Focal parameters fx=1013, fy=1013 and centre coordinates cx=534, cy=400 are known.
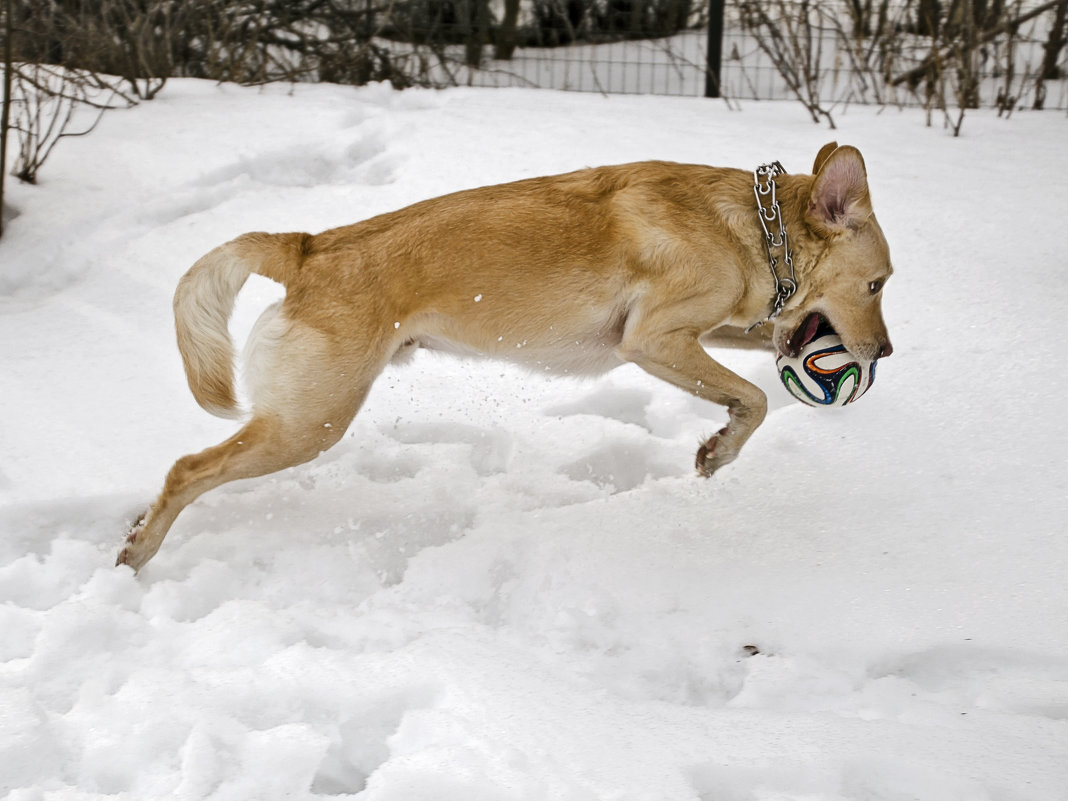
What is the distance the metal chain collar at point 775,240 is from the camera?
11.7 ft

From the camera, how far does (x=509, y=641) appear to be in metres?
3.07

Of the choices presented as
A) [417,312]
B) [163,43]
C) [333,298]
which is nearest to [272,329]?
[333,298]

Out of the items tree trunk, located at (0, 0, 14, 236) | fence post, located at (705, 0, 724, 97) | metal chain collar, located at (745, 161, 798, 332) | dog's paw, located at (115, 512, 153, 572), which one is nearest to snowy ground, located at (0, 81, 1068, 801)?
dog's paw, located at (115, 512, 153, 572)

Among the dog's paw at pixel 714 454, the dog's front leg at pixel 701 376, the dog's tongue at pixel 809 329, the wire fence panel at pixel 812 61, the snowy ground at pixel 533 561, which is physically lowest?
the snowy ground at pixel 533 561

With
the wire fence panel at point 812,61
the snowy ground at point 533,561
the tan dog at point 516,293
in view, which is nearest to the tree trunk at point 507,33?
the wire fence panel at point 812,61

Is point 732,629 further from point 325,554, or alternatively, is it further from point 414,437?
point 414,437

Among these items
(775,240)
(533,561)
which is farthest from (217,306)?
(775,240)

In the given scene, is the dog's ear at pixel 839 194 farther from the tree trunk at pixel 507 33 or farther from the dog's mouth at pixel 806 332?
the tree trunk at pixel 507 33

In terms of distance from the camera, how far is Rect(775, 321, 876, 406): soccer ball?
3.57 meters

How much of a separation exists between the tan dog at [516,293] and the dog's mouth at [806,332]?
0.03 metres

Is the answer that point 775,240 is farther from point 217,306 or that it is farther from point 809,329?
point 217,306

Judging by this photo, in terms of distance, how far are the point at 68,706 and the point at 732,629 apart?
192 centimetres

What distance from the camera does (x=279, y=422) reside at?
350 centimetres

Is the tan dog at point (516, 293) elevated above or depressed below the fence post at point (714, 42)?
below
